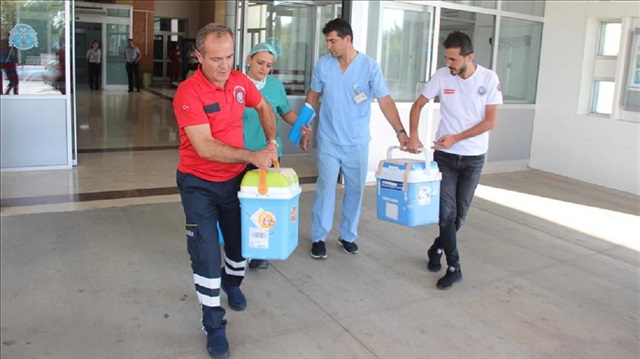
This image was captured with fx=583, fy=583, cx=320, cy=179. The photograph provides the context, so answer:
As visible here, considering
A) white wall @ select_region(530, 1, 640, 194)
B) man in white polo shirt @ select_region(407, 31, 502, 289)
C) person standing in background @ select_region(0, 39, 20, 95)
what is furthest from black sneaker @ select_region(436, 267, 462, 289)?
person standing in background @ select_region(0, 39, 20, 95)

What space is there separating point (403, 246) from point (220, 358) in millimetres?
2188

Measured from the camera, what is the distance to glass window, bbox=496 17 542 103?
26.5ft

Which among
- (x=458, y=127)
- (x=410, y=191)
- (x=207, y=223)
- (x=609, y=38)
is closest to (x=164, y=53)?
(x=609, y=38)

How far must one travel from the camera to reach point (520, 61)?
8242 millimetres

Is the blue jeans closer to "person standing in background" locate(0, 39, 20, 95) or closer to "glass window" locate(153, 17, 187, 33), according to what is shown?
"person standing in background" locate(0, 39, 20, 95)

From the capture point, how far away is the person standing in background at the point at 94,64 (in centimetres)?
1700

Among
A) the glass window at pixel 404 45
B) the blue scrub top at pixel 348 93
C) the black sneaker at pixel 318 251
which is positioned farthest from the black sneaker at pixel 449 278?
the glass window at pixel 404 45

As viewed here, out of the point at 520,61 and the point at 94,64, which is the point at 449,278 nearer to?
the point at 520,61

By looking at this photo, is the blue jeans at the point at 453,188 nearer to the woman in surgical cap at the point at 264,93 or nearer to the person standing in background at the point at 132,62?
the woman in surgical cap at the point at 264,93

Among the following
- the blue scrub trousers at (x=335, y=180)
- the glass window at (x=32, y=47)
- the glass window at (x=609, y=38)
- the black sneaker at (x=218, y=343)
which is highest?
the glass window at (x=609, y=38)

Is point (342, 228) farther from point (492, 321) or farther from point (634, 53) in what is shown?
point (634, 53)

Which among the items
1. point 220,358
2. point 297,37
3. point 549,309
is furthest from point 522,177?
point 220,358

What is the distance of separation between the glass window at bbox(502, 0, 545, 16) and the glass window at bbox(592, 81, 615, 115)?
1341 mm

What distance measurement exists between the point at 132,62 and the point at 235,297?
15538mm
